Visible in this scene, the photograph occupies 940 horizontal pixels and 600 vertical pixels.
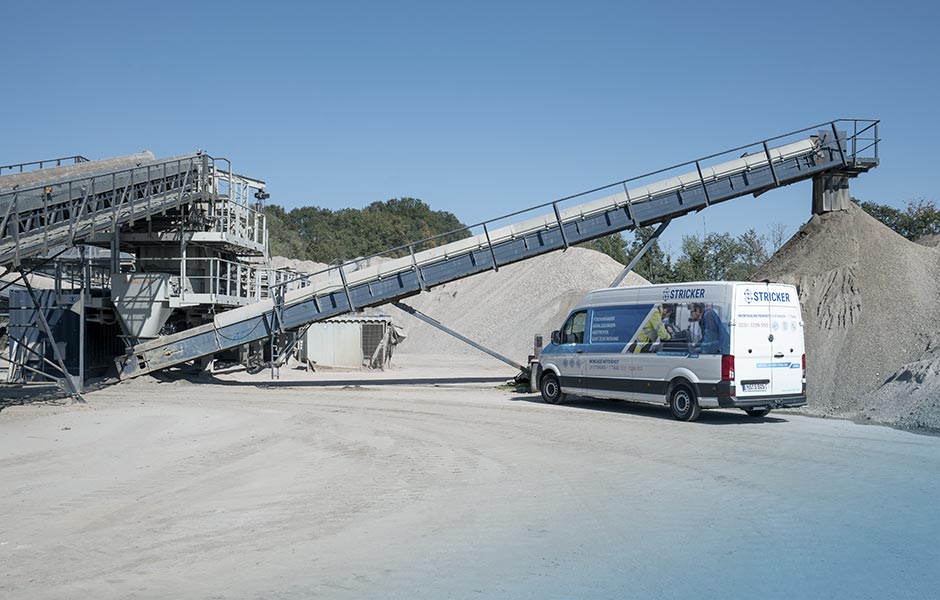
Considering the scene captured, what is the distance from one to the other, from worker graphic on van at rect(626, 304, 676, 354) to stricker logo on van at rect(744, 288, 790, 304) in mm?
1451

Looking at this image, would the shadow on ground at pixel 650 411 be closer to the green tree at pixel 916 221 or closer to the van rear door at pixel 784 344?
the van rear door at pixel 784 344

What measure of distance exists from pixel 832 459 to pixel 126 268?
1042 inches

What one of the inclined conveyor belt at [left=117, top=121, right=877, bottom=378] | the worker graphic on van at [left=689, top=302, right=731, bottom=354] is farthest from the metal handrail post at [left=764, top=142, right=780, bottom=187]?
the worker graphic on van at [left=689, top=302, right=731, bottom=354]

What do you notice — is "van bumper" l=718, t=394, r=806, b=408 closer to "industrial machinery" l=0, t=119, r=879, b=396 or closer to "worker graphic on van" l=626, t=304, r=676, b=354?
"worker graphic on van" l=626, t=304, r=676, b=354

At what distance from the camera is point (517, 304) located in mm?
52406

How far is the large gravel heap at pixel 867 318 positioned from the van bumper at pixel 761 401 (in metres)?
1.61

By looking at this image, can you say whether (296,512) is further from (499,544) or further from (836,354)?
(836,354)

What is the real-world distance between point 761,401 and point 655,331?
7.91ft

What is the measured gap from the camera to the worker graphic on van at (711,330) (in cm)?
1437

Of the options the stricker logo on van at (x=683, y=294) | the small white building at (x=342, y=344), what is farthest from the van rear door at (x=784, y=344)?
the small white building at (x=342, y=344)

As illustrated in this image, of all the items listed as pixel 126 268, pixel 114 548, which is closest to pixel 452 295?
pixel 126 268

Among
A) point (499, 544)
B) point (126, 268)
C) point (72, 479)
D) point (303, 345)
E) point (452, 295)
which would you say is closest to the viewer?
point (499, 544)

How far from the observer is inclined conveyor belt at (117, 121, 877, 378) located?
23.0 metres

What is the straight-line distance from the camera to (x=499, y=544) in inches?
271
